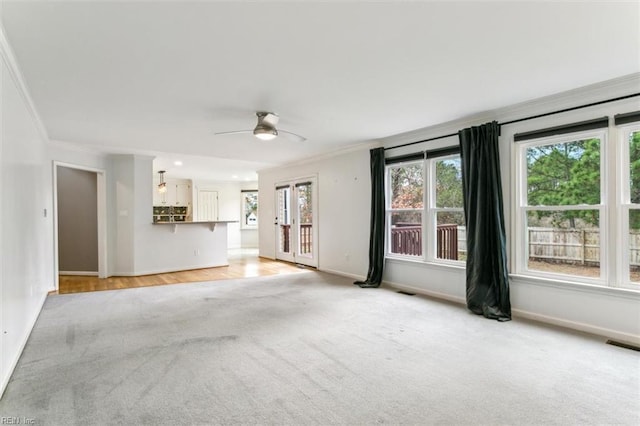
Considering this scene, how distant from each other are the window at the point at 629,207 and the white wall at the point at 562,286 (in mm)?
138

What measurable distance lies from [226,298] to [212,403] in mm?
2670

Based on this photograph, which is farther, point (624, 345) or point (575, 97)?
point (575, 97)

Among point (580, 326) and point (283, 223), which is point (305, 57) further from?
point (283, 223)

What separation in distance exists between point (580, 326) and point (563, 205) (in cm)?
122

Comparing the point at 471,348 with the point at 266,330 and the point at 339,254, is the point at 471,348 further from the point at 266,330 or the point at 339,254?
the point at 339,254

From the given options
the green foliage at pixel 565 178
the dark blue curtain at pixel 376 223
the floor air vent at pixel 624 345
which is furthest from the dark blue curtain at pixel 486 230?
the dark blue curtain at pixel 376 223

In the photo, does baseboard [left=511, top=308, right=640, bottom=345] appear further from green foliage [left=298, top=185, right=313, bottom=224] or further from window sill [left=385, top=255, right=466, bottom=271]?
green foliage [left=298, top=185, right=313, bottom=224]

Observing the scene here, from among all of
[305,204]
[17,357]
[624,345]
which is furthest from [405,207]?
[17,357]

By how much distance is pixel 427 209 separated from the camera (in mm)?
5004

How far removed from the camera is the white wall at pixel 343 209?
5.95 m

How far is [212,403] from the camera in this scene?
84.9 inches

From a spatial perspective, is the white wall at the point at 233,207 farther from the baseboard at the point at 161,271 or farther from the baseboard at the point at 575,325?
the baseboard at the point at 575,325

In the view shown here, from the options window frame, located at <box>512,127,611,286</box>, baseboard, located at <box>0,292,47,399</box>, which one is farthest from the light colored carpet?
window frame, located at <box>512,127,611,286</box>

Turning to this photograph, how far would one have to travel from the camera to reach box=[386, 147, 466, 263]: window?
4.71m
